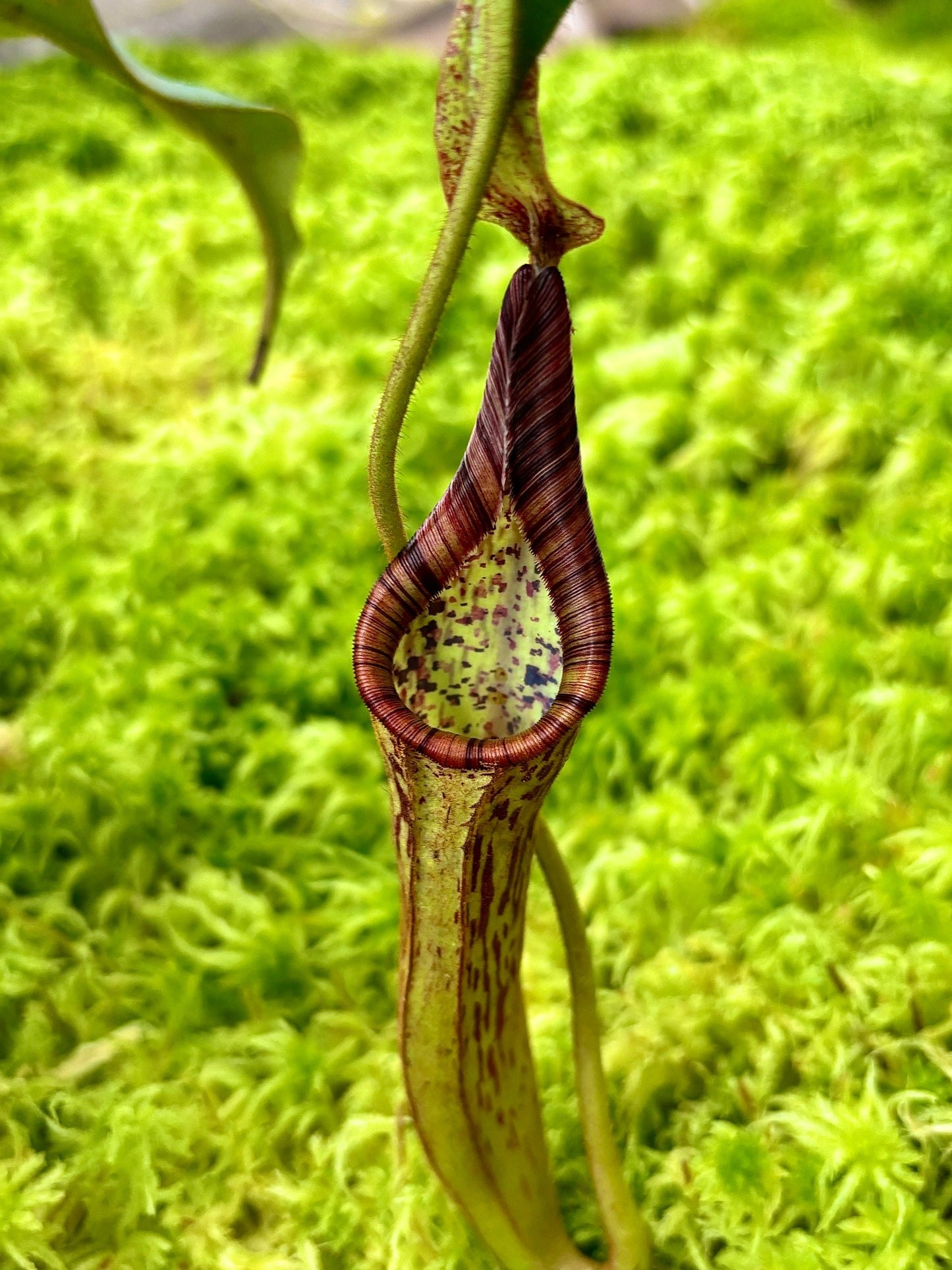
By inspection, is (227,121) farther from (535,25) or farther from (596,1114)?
(596,1114)

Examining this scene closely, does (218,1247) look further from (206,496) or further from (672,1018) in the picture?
(206,496)

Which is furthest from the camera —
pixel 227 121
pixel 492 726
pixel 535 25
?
pixel 227 121

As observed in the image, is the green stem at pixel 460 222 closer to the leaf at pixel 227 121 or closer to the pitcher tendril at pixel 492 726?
the pitcher tendril at pixel 492 726

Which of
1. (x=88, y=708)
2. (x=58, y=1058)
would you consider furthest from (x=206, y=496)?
(x=58, y=1058)

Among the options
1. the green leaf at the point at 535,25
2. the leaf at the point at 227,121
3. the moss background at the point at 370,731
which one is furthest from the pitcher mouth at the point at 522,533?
the moss background at the point at 370,731

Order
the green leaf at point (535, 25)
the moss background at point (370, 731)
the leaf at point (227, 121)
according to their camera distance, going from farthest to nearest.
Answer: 1. the moss background at point (370, 731)
2. the leaf at point (227, 121)
3. the green leaf at point (535, 25)

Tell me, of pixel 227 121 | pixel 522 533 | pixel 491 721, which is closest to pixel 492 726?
pixel 491 721
